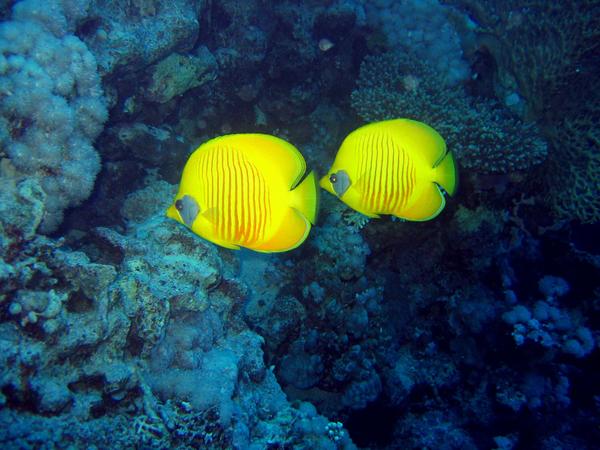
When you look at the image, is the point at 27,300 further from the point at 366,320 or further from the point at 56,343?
the point at 366,320

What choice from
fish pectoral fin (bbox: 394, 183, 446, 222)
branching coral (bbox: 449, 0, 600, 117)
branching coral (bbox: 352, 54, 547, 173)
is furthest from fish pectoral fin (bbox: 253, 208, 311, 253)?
branching coral (bbox: 449, 0, 600, 117)

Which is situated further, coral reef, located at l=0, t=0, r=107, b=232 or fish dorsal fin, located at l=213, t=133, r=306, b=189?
coral reef, located at l=0, t=0, r=107, b=232

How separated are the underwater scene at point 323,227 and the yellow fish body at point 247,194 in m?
0.56

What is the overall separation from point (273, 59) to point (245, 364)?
12.3 feet

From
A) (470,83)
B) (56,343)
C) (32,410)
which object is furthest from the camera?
(470,83)

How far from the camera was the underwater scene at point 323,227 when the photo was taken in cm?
277

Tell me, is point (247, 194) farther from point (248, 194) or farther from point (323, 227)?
point (323, 227)

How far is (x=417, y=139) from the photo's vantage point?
2.49 metres

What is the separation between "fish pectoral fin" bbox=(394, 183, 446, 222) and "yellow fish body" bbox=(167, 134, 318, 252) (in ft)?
2.65

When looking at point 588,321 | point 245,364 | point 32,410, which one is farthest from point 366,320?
point 32,410

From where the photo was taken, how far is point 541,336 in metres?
4.69

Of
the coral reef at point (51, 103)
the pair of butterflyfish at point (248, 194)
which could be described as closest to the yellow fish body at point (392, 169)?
the pair of butterflyfish at point (248, 194)

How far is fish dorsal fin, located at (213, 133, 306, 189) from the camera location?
207 cm

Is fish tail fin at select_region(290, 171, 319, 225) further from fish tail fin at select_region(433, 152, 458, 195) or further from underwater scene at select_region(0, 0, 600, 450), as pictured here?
fish tail fin at select_region(433, 152, 458, 195)
